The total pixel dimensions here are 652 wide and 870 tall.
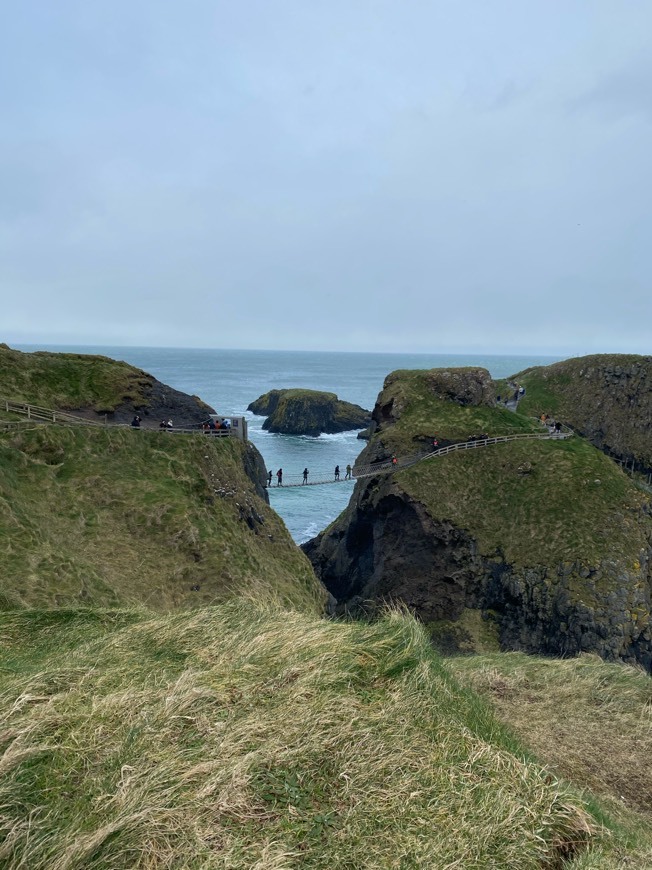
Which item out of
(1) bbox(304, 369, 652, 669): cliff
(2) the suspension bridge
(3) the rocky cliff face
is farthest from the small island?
(2) the suspension bridge

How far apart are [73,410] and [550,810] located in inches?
1328

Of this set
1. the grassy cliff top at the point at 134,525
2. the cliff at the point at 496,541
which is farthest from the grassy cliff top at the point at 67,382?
the cliff at the point at 496,541

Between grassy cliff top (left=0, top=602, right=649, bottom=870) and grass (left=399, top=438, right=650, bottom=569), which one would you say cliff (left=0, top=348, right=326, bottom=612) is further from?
grass (left=399, top=438, right=650, bottom=569)

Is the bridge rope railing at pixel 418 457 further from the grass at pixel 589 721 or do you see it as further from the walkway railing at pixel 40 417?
the grass at pixel 589 721

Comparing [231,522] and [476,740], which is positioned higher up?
[476,740]

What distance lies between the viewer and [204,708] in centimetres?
716

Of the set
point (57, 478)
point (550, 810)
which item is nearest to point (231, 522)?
point (57, 478)

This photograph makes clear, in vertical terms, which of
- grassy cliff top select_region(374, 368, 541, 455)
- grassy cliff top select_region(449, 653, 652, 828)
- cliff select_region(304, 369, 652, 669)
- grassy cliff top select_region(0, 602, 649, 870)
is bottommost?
cliff select_region(304, 369, 652, 669)

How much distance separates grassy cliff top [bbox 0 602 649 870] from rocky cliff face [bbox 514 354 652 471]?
6232cm

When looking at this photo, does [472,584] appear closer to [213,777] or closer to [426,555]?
[426,555]

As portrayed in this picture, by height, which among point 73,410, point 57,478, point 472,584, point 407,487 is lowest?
point 472,584

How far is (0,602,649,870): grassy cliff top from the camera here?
531 centimetres

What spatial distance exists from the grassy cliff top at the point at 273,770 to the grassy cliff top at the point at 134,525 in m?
10.3

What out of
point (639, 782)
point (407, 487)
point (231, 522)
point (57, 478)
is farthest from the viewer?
point (407, 487)
